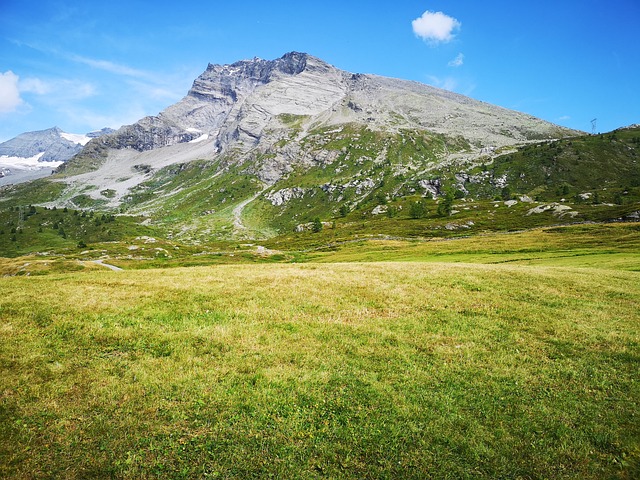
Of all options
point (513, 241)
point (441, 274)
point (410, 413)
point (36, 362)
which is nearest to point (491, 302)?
point (441, 274)

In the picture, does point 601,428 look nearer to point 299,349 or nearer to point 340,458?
point 340,458

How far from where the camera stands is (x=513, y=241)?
94.9 metres

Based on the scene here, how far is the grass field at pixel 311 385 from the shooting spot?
9.69 metres

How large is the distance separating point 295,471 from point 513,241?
103m

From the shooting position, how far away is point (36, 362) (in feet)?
43.3

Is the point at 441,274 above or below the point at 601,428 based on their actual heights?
above

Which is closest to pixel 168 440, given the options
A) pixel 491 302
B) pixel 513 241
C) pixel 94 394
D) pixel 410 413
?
pixel 94 394

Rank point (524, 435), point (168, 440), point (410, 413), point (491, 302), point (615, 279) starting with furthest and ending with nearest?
point (615, 279) < point (491, 302) < point (410, 413) < point (524, 435) < point (168, 440)

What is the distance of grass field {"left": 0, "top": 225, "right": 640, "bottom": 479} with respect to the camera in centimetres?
969

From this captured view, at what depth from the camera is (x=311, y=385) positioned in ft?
42.5

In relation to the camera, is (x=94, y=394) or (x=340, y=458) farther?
(x=94, y=394)

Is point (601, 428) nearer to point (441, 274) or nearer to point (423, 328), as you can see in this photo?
point (423, 328)

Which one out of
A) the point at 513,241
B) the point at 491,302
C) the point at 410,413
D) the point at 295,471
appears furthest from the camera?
the point at 513,241

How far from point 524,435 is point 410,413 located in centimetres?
370
